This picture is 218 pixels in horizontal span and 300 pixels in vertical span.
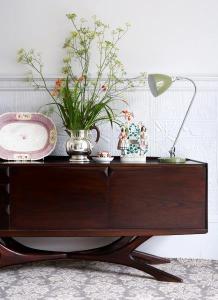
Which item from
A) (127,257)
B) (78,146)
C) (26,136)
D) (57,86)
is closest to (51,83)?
(57,86)

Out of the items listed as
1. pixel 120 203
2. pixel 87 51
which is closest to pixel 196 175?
pixel 120 203

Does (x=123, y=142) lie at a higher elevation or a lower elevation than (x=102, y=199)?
higher

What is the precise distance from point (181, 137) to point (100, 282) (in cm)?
93

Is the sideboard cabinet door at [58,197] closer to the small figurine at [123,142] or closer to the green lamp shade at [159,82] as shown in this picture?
the small figurine at [123,142]

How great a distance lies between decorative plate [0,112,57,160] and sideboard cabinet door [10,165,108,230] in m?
0.21

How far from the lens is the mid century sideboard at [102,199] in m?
1.85

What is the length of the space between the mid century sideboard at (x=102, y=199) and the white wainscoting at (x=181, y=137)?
18.3 inches

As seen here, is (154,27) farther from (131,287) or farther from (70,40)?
(131,287)

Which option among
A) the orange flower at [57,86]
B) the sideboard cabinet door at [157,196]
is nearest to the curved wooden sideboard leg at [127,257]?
the sideboard cabinet door at [157,196]

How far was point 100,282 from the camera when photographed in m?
1.91

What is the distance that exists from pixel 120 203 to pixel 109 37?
39.1 inches

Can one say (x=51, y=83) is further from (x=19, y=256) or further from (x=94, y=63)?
(x=19, y=256)

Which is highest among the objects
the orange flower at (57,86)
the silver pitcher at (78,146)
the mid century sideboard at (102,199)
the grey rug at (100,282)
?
the orange flower at (57,86)

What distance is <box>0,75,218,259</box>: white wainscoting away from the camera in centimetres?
231
